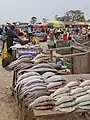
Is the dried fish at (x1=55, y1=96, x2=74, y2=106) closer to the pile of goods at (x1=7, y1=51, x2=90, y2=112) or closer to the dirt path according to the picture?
the pile of goods at (x1=7, y1=51, x2=90, y2=112)

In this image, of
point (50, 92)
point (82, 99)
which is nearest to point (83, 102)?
point (82, 99)

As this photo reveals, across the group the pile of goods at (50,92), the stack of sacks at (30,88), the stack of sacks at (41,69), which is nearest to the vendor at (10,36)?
the stack of sacks at (41,69)

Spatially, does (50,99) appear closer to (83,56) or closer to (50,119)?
(50,119)

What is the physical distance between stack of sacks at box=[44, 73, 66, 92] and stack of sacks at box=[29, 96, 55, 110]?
569 millimetres

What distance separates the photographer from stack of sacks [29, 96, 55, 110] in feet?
14.7

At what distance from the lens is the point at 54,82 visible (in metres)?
5.51

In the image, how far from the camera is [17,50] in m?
11.1

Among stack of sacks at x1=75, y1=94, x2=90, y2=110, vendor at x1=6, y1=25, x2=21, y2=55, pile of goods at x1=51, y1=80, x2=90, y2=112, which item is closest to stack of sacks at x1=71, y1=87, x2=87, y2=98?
pile of goods at x1=51, y1=80, x2=90, y2=112

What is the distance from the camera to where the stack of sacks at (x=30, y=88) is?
16.2 feet

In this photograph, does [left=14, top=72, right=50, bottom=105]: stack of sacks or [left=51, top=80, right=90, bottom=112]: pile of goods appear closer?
[left=51, top=80, right=90, bottom=112]: pile of goods

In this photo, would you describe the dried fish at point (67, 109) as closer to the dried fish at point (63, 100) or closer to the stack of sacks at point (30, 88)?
the dried fish at point (63, 100)

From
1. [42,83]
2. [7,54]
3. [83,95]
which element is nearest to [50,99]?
[83,95]

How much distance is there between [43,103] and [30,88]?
793mm

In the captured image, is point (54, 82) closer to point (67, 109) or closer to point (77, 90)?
point (77, 90)
